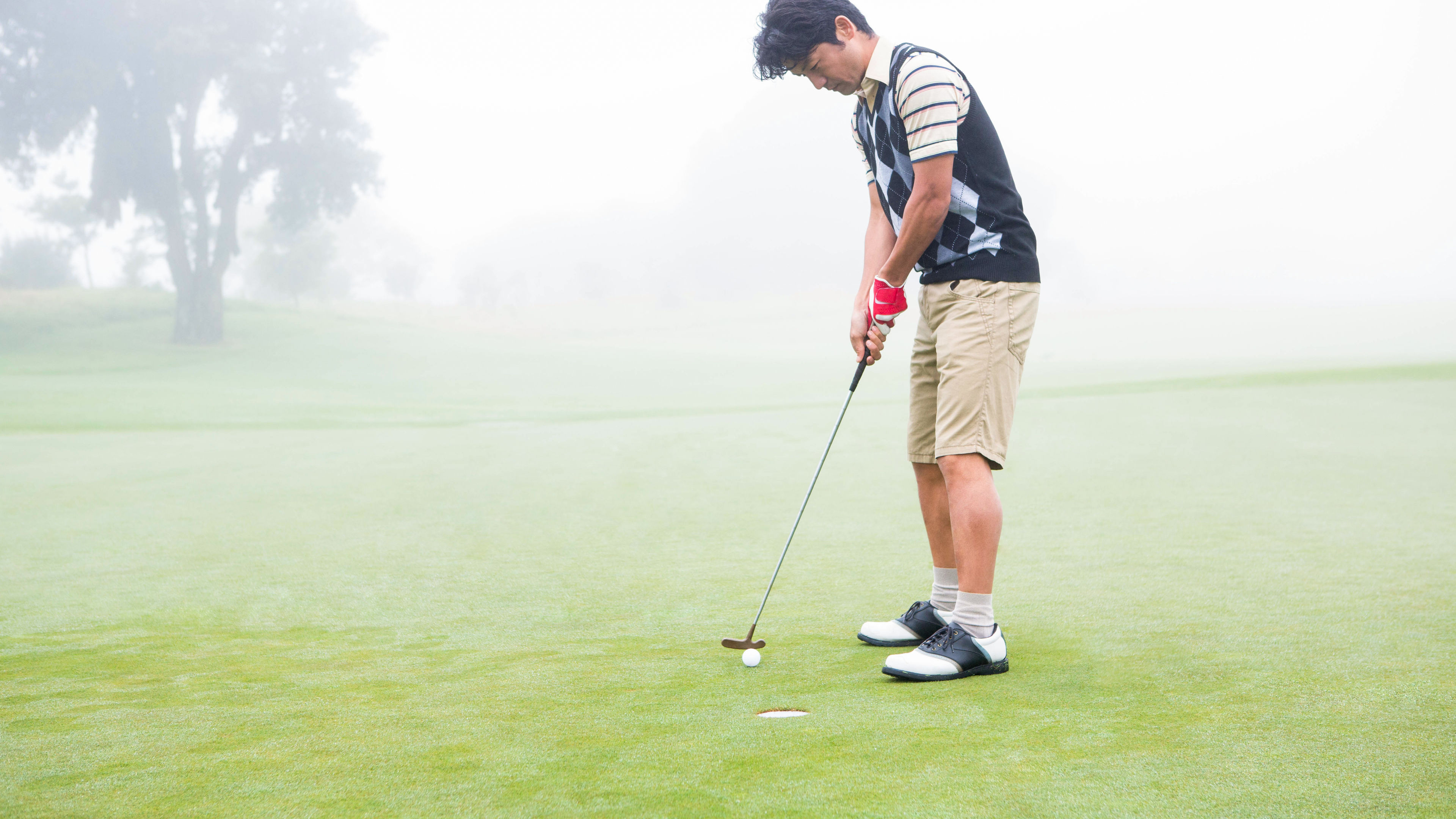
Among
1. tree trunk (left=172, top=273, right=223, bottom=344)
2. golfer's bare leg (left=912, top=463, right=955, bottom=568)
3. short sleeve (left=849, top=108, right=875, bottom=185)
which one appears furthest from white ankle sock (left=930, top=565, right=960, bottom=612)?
tree trunk (left=172, top=273, right=223, bottom=344)

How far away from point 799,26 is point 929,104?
379 millimetres

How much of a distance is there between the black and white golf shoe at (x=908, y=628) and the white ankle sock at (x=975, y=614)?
16 cm

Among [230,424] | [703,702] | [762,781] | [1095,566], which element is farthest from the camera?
[230,424]

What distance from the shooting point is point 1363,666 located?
199 cm

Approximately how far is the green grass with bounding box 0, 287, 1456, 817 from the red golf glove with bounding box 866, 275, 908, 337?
809mm

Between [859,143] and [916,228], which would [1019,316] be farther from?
[859,143]

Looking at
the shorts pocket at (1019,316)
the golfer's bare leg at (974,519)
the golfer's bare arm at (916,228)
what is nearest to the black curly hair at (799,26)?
the golfer's bare arm at (916,228)

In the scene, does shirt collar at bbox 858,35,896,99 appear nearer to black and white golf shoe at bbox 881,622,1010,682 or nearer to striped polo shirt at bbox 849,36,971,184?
striped polo shirt at bbox 849,36,971,184

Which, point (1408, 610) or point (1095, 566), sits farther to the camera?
point (1095, 566)

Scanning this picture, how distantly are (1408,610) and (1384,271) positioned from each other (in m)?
75.3

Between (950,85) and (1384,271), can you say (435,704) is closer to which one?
(950,85)

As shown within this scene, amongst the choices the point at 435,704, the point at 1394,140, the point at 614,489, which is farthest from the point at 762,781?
the point at 1394,140

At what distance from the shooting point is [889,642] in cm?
247

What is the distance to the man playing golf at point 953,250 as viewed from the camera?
7.39ft
